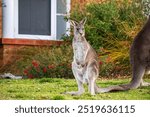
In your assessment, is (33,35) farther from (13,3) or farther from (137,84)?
(137,84)

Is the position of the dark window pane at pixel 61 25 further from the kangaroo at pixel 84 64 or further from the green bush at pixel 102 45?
the kangaroo at pixel 84 64

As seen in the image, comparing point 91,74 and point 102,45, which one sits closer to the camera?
point 91,74

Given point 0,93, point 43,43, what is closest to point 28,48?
point 43,43

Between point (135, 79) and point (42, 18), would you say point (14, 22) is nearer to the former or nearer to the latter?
point (42, 18)

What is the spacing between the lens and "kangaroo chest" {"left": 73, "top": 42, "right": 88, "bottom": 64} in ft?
23.1

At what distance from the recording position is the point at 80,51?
711 centimetres

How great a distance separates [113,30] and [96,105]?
7.31 meters

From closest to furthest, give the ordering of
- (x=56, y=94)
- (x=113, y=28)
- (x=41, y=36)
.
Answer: (x=56, y=94)
(x=113, y=28)
(x=41, y=36)

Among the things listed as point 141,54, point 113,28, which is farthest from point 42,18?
point 141,54

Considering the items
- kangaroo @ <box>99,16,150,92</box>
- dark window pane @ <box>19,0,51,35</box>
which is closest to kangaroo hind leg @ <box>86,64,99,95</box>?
kangaroo @ <box>99,16,150,92</box>

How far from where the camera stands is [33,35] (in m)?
15.4

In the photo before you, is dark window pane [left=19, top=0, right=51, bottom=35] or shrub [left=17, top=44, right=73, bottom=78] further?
dark window pane [left=19, top=0, right=51, bottom=35]

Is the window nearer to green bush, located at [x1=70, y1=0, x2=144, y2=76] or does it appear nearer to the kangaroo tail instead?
green bush, located at [x1=70, y1=0, x2=144, y2=76]

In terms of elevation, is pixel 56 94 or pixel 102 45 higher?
pixel 102 45
